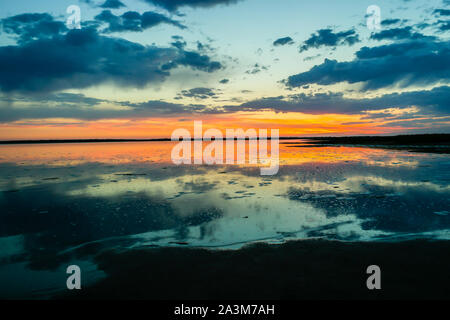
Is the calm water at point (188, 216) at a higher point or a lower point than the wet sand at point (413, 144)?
lower

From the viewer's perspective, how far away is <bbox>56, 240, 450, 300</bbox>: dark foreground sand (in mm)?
5133

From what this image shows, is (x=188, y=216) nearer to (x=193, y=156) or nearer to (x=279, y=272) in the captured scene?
(x=279, y=272)

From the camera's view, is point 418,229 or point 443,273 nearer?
point 443,273

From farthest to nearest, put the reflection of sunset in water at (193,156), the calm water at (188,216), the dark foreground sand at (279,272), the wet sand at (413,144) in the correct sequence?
the wet sand at (413,144) → the reflection of sunset in water at (193,156) → the calm water at (188,216) → the dark foreground sand at (279,272)

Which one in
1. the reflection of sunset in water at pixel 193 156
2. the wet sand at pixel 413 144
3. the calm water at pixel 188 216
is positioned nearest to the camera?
the calm water at pixel 188 216

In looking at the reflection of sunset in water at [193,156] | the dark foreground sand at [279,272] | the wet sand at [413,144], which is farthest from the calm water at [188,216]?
the wet sand at [413,144]

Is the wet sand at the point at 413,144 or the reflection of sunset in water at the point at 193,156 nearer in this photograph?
the reflection of sunset in water at the point at 193,156

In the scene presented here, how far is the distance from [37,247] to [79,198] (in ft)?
21.2

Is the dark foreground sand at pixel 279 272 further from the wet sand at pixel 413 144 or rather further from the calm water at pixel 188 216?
the wet sand at pixel 413 144

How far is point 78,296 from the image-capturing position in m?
5.23

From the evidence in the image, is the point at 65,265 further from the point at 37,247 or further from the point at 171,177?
the point at 171,177

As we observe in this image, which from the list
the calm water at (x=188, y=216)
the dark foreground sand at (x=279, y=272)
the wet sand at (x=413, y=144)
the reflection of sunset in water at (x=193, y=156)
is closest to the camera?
the dark foreground sand at (x=279, y=272)

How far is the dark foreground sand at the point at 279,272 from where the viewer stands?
5.13 m
